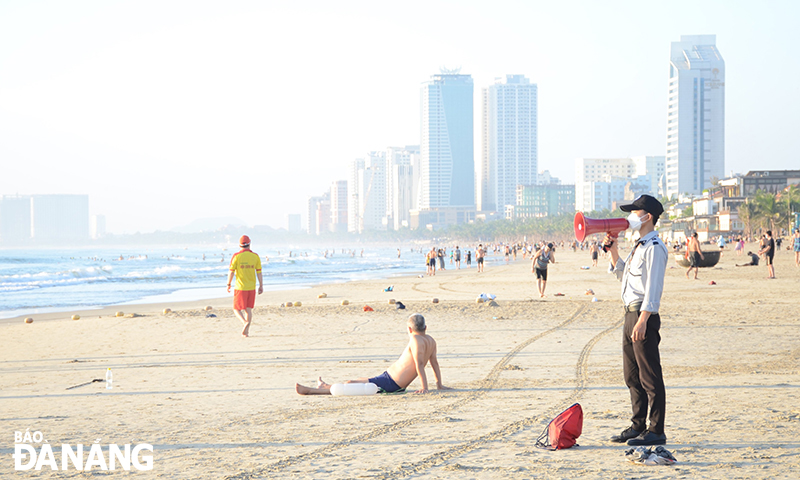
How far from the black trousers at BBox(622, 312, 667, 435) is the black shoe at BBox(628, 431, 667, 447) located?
36 mm

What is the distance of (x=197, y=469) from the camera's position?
4.84 m

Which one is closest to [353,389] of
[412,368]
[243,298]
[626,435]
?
[412,368]

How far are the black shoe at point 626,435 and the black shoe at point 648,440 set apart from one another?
9cm

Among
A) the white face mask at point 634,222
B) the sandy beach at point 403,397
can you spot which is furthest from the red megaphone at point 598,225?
the sandy beach at point 403,397

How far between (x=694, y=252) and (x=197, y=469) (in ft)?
79.2

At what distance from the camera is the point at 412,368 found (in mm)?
7441

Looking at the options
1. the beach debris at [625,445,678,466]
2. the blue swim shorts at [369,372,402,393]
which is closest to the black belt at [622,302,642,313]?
the beach debris at [625,445,678,466]

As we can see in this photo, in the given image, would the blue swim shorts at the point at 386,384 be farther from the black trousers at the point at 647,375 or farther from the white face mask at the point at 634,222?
the white face mask at the point at 634,222
